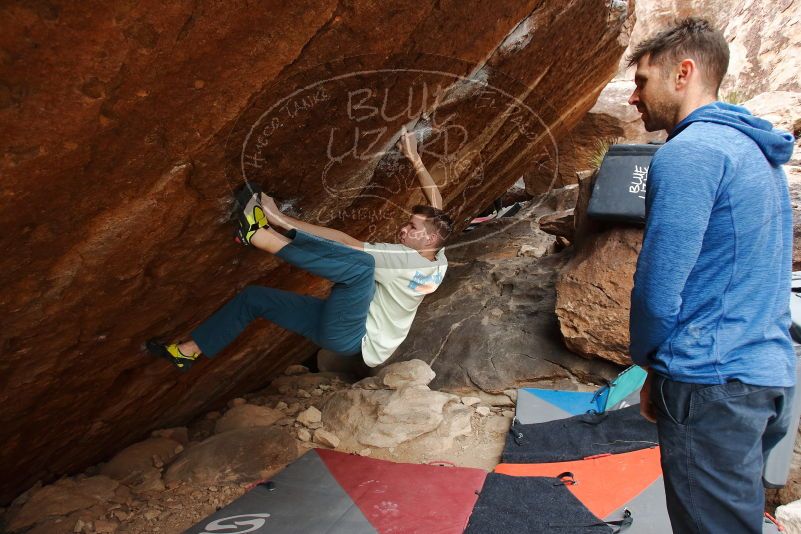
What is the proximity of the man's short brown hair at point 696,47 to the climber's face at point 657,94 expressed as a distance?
0.9 inches

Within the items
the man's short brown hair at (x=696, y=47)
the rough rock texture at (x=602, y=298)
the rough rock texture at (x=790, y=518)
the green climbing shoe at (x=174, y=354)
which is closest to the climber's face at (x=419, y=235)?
the green climbing shoe at (x=174, y=354)

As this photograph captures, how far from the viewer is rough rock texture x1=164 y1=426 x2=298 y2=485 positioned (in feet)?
11.0

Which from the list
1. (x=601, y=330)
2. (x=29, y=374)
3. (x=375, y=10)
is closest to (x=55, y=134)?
(x=375, y=10)

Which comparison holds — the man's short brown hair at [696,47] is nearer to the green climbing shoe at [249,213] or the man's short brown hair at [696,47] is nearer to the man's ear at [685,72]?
the man's ear at [685,72]

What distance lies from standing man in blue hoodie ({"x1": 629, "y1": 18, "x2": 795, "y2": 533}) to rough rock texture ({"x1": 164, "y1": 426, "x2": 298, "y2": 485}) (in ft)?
8.42

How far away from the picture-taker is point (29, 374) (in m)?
2.61

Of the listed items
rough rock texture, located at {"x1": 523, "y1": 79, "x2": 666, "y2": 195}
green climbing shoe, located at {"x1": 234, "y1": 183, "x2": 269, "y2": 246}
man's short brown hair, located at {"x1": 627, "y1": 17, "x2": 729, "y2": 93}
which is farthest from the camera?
rough rock texture, located at {"x1": 523, "y1": 79, "x2": 666, "y2": 195}

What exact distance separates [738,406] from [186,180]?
194 cm

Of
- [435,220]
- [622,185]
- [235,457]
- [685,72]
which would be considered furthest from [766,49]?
[235,457]

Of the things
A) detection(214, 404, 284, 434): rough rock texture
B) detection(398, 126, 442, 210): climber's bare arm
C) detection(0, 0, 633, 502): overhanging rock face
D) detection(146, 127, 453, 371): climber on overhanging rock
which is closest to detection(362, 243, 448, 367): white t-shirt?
detection(146, 127, 453, 371): climber on overhanging rock

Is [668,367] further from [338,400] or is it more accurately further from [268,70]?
[338,400]

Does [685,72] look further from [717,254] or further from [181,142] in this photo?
[181,142]

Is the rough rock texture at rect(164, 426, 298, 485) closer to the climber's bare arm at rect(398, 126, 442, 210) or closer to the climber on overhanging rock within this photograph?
the climber on overhanging rock

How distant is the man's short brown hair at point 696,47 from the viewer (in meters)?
1.53
